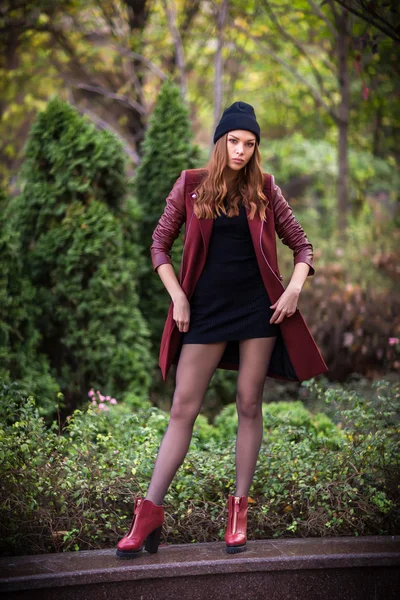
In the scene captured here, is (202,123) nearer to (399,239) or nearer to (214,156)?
(399,239)

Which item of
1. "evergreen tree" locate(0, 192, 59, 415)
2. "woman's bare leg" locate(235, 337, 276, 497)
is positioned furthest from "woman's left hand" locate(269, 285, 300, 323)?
"evergreen tree" locate(0, 192, 59, 415)

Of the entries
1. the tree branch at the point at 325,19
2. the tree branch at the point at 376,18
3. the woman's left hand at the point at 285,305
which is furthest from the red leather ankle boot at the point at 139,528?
the tree branch at the point at 325,19

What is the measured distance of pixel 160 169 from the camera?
570 cm

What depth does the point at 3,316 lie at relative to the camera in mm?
4688

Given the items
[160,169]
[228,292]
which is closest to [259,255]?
[228,292]

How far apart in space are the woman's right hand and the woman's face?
2.02ft

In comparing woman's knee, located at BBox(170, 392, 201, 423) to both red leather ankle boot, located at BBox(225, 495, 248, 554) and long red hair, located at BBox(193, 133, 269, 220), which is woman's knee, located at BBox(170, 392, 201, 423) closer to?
Result: red leather ankle boot, located at BBox(225, 495, 248, 554)

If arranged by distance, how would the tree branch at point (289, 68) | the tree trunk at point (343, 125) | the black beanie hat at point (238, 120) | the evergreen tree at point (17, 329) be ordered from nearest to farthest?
the black beanie hat at point (238, 120) < the evergreen tree at point (17, 329) < the tree branch at point (289, 68) < the tree trunk at point (343, 125)

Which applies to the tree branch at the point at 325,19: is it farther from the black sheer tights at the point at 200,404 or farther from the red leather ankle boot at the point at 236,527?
the red leather ankle boot at the point at 236,527

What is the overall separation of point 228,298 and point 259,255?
234 mm

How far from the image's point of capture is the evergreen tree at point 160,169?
5.64 m

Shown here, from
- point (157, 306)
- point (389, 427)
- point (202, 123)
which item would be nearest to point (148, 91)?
point (202, 123)

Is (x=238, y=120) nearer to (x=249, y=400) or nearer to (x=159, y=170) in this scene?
(x=249, y=400)

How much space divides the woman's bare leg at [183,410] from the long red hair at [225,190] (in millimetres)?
599
